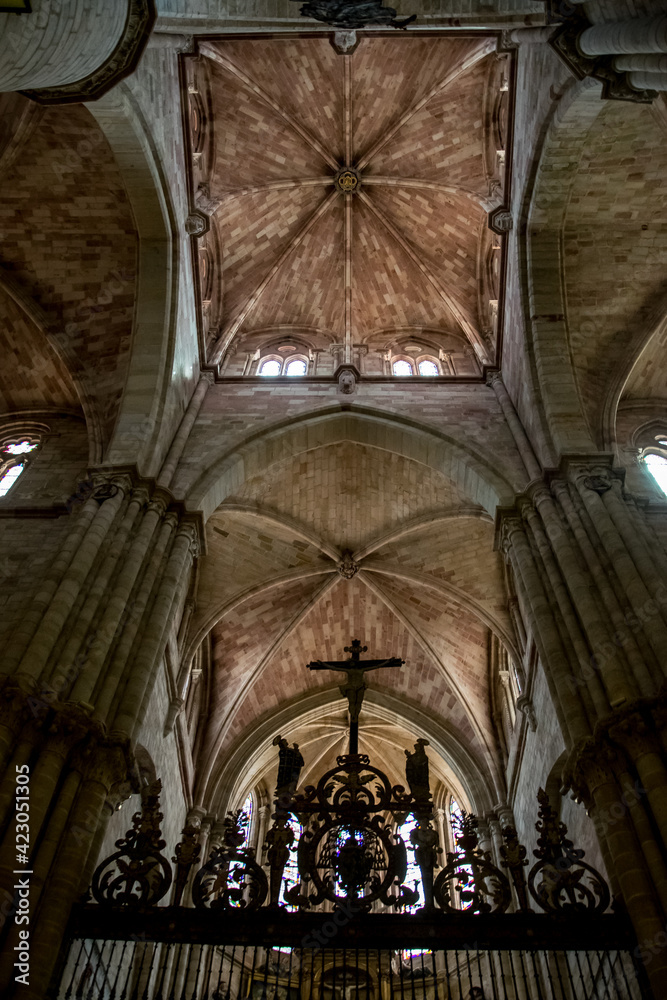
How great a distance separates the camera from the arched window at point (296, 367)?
52.0 feet

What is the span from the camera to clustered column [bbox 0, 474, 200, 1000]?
19.0ft

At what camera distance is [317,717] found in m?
17.9

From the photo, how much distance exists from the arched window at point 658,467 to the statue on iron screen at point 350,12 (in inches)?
311

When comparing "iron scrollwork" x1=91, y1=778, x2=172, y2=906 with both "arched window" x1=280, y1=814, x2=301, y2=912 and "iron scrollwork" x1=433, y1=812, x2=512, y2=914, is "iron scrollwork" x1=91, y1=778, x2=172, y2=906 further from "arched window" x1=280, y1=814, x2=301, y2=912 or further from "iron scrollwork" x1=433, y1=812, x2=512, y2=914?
"iron scrollwork" x1=433, y1=812, x2=512, y2=914

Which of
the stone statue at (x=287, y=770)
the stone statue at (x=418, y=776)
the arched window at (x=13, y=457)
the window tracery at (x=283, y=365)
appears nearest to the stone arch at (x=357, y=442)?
the window tracery at (x=283, y=365)

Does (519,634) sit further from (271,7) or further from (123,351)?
(271,7)

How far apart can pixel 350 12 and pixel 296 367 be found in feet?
24.4

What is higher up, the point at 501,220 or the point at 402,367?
the point at 402,367

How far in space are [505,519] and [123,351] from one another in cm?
713

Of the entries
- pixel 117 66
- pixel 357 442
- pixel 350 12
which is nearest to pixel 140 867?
pixel 117 66

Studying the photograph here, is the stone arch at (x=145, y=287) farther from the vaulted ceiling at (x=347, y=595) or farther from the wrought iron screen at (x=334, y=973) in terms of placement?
the wrought iron screen at (x=334, y=973)

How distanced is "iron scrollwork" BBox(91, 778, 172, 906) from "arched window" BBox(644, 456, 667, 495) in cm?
958

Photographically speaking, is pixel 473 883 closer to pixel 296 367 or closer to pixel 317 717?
pixel 296 367

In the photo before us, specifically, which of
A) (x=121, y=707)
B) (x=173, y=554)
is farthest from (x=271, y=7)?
(x=121, y=707)
